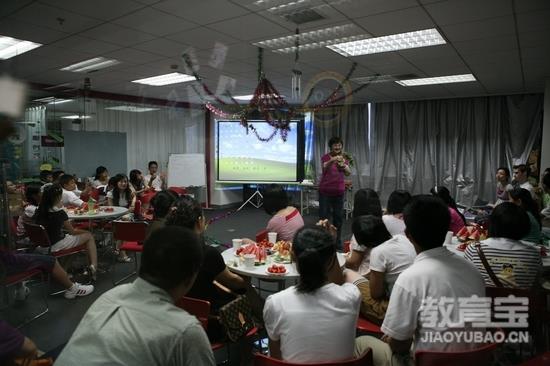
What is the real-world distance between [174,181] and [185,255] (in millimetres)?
7045

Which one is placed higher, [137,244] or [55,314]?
[137,244]

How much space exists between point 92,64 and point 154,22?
2088 millimetres

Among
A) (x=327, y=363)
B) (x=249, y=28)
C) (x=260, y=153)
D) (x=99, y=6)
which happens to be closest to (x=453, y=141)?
(x=260, y=153)

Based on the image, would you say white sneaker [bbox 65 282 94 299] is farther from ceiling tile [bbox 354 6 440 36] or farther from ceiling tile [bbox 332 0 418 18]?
ceiling tile [bbox 354 6 440 36]

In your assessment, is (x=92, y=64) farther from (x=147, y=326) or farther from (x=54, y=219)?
(x=147, y=326)

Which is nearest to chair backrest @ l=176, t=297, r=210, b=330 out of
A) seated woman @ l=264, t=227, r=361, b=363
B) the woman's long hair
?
seated woman @ l=264, t=227, r=361, b=363

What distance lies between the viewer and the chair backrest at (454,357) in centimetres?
128

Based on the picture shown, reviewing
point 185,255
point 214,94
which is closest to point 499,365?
point 185,255

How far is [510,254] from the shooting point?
203 cm

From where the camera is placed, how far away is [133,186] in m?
5.77

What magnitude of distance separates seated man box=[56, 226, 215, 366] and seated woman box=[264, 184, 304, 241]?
189cm

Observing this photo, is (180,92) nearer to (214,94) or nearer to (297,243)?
(214,94)

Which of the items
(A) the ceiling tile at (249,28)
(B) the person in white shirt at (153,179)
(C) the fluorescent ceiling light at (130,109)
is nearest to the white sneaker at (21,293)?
(A) the ceiling tile at (249,28)

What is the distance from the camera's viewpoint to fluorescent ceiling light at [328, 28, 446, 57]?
3463 mm
